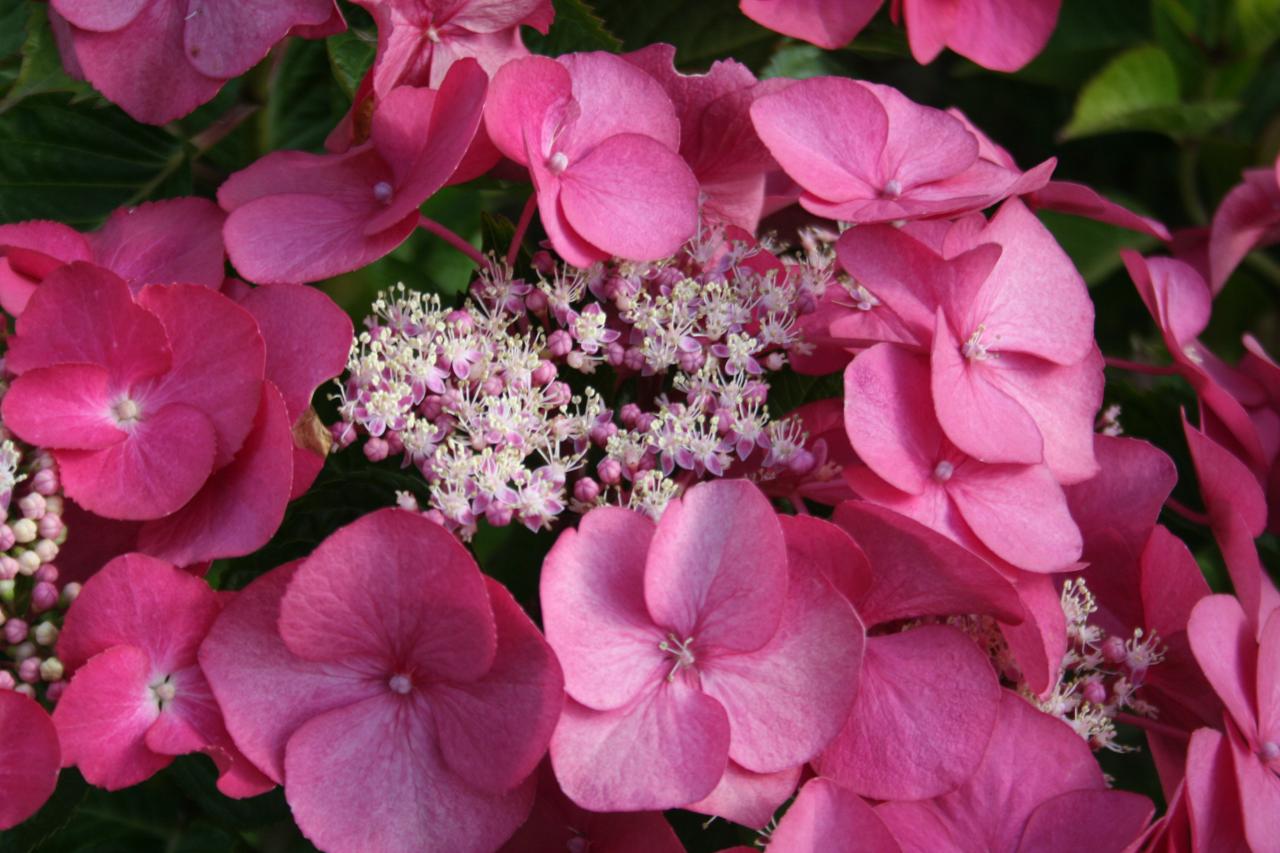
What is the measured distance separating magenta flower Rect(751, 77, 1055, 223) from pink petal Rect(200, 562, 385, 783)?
1.16ft

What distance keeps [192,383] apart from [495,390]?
0.15 meters

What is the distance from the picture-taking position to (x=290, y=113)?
1015mm

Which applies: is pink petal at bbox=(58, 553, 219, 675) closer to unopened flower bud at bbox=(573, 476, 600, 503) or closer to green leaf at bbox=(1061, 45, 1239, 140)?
unopened flower bud at bbox=(573, 476, 600, 503)

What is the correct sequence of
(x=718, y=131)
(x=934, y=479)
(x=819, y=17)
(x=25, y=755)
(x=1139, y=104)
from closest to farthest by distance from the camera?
(x=25, y=755) → (x=934, y=479) → (x=718, y=131) → (x=819, y=17) → (x=1139, y=104)

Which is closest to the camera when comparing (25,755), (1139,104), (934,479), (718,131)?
(25,755)

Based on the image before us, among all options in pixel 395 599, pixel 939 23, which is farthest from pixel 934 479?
pixel 939 23

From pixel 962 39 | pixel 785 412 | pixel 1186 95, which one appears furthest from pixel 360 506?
pixel 1186 95

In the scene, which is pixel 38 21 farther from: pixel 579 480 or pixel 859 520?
pixel 859 520

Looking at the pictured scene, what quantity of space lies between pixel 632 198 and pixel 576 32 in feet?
0.85

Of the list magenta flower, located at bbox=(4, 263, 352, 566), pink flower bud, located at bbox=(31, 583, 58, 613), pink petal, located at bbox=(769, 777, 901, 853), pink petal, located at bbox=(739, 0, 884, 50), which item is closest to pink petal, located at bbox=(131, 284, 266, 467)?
magenta flower, located at bbox=(4, 263, 352, 566)

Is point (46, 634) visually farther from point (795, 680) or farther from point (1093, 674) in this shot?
point (1093, 674)

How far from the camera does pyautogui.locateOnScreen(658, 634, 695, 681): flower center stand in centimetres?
63

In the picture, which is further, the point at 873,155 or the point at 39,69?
the point at 39,69

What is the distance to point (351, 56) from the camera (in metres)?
0.89
